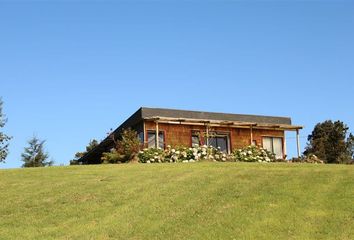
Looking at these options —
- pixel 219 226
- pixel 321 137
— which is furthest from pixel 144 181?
pixel 321 137

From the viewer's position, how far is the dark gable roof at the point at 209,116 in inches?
1193

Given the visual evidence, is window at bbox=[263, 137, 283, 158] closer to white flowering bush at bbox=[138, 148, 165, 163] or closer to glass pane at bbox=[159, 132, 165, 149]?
glass pane at bbox=[159, 132, 165, 149]

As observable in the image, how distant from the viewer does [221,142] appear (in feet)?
107

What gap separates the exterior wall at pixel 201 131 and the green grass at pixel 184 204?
12.5 m

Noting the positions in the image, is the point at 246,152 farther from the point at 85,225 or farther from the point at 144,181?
the point at 85,225

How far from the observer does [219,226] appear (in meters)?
11.5

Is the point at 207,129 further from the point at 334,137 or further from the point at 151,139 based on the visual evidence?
the point at 334,137

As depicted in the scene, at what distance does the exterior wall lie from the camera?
30.9 meters

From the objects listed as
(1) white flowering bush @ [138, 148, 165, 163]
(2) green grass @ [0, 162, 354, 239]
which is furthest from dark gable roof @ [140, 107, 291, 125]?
(2) green grass @ [0, 162, 354, 239]

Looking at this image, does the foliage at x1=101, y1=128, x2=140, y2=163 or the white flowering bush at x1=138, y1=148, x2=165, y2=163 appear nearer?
the white flowering bush at x1=138, y1=148, x2=165, y2=163

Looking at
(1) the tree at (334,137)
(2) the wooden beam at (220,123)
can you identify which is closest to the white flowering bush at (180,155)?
(2) the wooden beam at (220,123)

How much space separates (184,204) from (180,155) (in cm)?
1107

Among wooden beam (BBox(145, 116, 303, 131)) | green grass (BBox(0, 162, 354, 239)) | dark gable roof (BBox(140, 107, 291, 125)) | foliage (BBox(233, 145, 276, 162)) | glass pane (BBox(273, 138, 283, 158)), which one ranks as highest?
dark gable roof (BBox(140, 107, 291, 125))

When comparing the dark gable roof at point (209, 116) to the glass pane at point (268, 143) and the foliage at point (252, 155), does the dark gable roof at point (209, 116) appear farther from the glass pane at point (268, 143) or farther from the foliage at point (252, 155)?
the foliage at point (252, 155)
